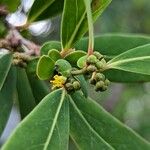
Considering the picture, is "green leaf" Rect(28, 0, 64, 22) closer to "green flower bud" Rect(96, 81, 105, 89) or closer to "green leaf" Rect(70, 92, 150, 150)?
"green leaf" Rect(70, 92, 150, 150)

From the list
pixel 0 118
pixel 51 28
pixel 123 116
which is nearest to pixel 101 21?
pixel 51 28

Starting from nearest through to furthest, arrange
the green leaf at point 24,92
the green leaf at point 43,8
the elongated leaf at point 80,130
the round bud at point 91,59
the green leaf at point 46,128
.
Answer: the green leaf at point 46,128 → the round bud at point 91,59 → the elongated leaf at point 80,130 → the green leaf at point 24,92 → the green leaf at point 43,8

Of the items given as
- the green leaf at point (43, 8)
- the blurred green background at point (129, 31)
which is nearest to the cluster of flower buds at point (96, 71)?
the green leaf at point (43, 8)

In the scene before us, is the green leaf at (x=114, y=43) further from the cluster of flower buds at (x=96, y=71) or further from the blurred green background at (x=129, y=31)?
the blurred green background at (x=129, y=31)

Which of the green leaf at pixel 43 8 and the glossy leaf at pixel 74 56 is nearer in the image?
the glossy leaf at pixel 74 56

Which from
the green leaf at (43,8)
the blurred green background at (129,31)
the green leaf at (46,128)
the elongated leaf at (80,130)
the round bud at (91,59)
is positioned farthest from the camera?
the blurred green background at (129,31)

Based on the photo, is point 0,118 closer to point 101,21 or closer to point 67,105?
point 67,105
